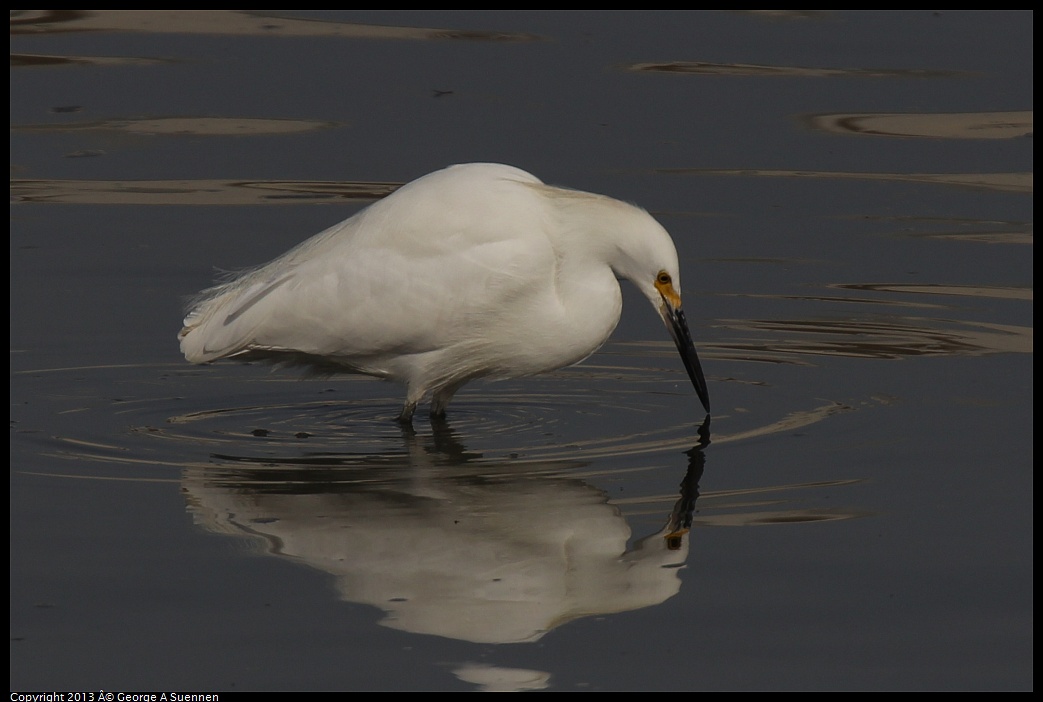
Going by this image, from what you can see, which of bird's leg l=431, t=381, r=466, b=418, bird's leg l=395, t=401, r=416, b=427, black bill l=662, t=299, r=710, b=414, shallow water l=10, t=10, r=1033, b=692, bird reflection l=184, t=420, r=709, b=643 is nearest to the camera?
shallow water l=10, t=10, r=1033, b=692

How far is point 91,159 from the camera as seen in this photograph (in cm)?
1166

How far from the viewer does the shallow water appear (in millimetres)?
4785

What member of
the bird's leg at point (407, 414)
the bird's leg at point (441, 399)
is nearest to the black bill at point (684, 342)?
the bird's leg at point (441, 399)

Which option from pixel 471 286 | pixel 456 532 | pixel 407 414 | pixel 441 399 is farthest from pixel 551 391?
pixel 456 532

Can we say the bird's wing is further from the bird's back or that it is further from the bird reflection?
the bird reflection

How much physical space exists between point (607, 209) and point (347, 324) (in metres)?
1.18

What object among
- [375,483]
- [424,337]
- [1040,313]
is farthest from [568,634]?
[1040,313]

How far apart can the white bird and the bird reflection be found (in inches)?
21.5

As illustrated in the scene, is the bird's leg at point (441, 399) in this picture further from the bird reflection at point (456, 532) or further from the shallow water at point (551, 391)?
the bird reflection at point (456, 532)

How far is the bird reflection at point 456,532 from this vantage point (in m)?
4.97

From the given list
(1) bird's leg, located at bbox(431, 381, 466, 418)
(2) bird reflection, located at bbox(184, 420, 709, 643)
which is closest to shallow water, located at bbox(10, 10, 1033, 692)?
(2) bird reflection, located at bbox(184, 420, 709, 643)

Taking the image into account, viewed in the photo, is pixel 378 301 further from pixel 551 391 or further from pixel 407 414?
pixel 551 391

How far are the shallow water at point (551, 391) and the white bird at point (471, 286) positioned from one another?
1.05ft

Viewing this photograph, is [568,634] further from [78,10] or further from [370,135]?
[78,10]
